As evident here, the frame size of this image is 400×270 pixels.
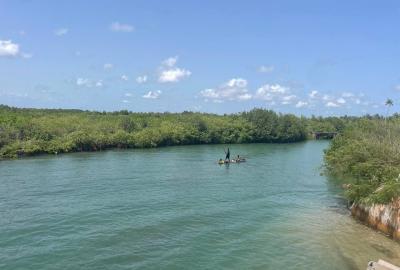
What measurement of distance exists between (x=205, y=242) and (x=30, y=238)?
1173 centimetres

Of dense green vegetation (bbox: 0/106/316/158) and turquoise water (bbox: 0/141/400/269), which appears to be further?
dense green vegetation (bbox: 0/106/316/158)

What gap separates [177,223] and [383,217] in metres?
15.1

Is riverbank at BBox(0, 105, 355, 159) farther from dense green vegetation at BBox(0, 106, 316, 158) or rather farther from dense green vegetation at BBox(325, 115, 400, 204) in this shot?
dense green vegetation at BBox(325, 115, 400, 204)

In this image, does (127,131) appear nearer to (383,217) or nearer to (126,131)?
(126,131)

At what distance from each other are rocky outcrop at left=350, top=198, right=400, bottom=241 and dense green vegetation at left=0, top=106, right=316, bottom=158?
62.1 m

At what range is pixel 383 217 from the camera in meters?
32.8

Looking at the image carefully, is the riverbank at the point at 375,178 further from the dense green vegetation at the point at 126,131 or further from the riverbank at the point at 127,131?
the riverbank at the point at 127,131

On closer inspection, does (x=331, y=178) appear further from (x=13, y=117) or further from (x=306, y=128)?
(x=306, y=128)

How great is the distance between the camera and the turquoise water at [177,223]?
2711 cm

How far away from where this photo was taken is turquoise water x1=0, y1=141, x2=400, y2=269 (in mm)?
27109

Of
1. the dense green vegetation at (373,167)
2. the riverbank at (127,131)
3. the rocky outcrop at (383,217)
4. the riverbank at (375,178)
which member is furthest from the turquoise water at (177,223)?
the riverbank at (127,131)

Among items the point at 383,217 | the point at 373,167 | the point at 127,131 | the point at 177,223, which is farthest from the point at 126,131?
the point at 383,217

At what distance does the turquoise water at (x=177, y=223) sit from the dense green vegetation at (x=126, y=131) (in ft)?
94.5

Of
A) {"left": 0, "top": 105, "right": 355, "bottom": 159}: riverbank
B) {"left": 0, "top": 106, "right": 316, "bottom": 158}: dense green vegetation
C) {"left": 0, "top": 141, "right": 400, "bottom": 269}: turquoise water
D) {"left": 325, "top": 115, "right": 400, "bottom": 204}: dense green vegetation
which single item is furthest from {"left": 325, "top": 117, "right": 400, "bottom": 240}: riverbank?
{"left": 0, "top": 105, "right": 355, "bottom": 159}: riverbank
